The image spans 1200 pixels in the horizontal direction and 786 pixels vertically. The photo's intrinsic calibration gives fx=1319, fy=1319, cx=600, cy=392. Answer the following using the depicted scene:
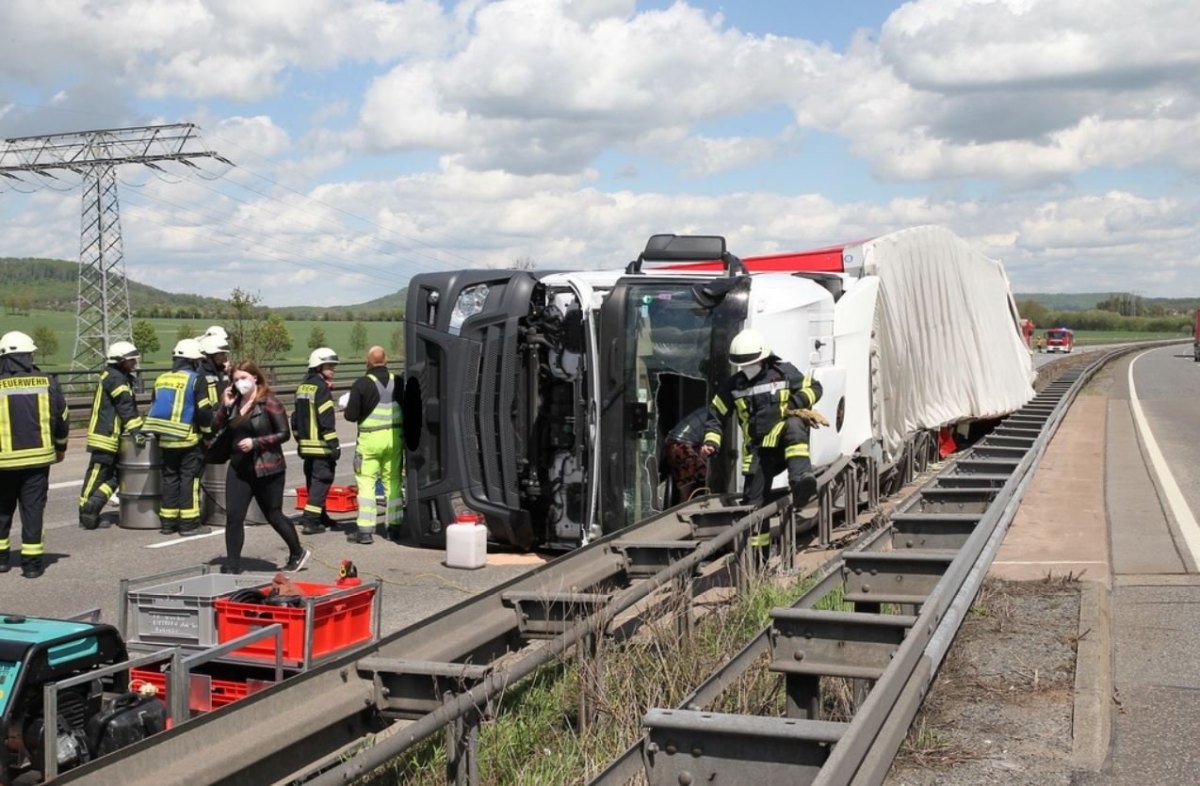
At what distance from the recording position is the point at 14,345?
10633 mm

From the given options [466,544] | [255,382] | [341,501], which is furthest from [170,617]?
[341,501]

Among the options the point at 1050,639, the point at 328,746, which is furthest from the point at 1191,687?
the point at 328,746

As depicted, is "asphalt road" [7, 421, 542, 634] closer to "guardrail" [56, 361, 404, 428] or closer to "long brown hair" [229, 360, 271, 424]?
"long brown hair" [229, 360, 271, 424]

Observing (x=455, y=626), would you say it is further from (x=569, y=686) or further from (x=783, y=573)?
(x=783, y=573)

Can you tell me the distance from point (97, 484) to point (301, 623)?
762 cm

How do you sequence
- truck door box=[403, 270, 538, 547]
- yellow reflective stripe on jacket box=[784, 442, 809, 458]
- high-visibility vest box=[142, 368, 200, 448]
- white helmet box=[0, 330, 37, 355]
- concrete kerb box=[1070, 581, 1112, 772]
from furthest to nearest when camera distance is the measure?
high-visibility vest box=[142, 368, 200, 448], truck door box=[403, 270, 538, 547], white helmet box=[0, 330, 37, 355], yellow reflective stripe on jacket box=[784, 442, 809, 458], concrete kerb box=[1070, 581, 1112, 772]

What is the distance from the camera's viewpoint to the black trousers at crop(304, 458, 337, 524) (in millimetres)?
12844

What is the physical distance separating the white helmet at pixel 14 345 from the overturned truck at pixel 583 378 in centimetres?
307

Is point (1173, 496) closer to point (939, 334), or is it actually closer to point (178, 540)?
point (939, 334)

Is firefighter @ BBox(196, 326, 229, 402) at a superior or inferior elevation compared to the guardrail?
superior

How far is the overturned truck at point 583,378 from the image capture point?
10.3m

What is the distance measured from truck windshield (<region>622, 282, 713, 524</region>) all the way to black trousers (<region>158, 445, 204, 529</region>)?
4.56 m

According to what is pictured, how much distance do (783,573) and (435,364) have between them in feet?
11.5

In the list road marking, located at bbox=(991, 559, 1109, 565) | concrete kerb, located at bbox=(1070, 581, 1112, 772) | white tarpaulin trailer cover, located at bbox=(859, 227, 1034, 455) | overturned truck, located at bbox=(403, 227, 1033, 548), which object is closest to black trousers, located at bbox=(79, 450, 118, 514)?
overturned truck, located at bbox=(403, 227, 1033, 548)
